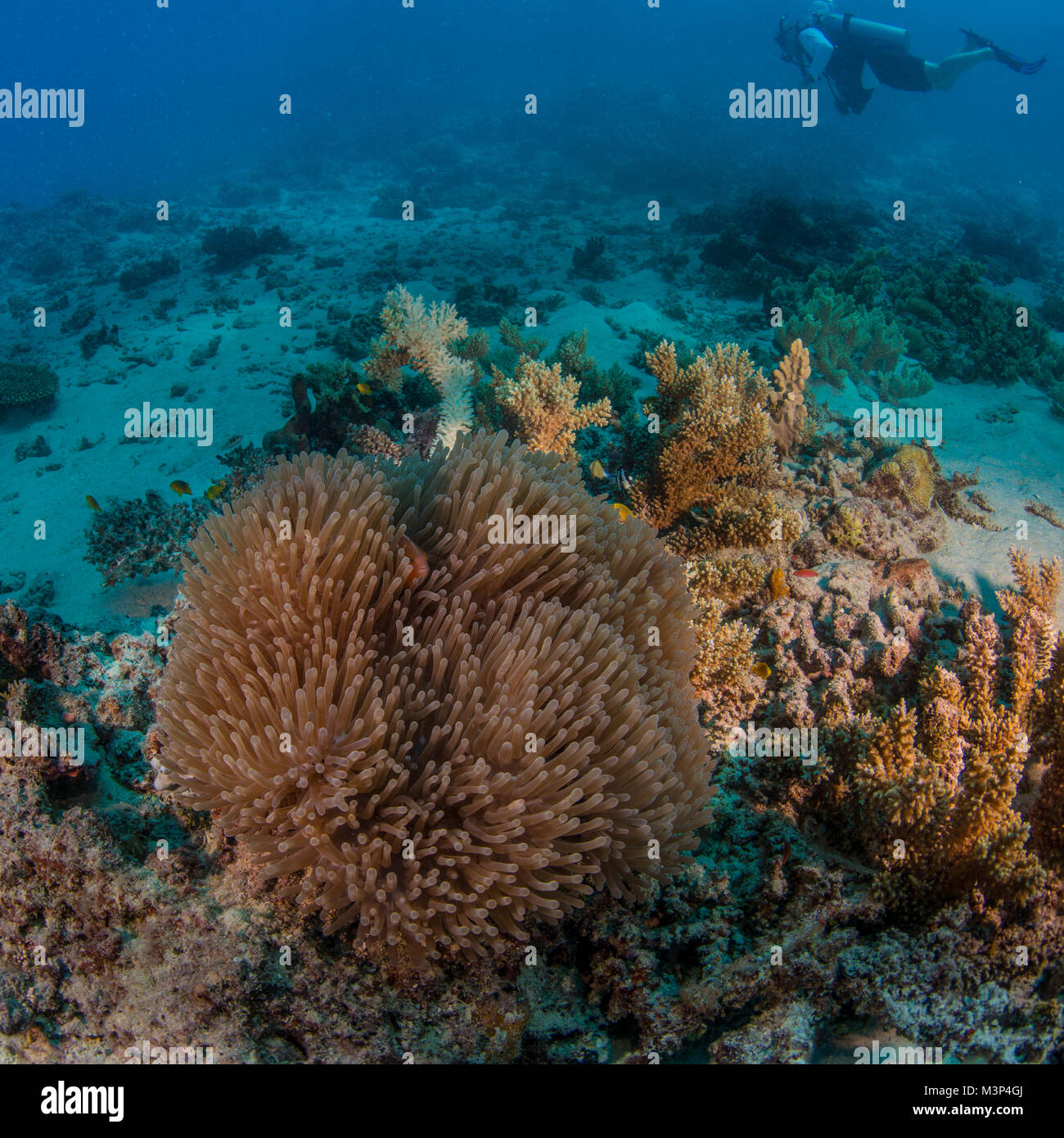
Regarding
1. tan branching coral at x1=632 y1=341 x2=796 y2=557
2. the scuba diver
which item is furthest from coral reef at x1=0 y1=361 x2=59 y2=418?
the scuba diver

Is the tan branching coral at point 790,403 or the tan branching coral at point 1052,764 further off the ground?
the tan branching coral at point 790,403

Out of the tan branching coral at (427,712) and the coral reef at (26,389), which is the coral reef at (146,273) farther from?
the tan branching coral at (427,712)

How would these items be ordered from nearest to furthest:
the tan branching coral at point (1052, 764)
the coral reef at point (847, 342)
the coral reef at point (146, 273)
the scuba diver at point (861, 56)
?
the tan branching coral at point (1052, 764), the coral reef at point (847, 342), the coral reef at point (146, 273), the scuba diver at point (861, 56)

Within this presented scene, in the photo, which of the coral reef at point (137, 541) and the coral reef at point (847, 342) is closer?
the coral reef at point (137, 541)

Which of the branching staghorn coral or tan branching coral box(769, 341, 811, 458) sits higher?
the branching staghorn coral

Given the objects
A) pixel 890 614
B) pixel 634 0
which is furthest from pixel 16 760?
pixel 634 0

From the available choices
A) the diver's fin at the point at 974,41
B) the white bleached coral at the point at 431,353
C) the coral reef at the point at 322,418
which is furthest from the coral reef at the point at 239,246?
the diver's fin at the point at 974,41

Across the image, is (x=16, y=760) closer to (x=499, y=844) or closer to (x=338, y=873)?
(x=338, y=873)

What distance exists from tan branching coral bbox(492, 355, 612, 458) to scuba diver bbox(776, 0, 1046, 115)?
2074cm

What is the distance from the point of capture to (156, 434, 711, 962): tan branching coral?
2.13 metres

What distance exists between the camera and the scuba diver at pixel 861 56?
62.5ft

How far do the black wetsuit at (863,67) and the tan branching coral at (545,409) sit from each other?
896 inches

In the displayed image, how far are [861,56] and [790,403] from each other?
72.9 feet

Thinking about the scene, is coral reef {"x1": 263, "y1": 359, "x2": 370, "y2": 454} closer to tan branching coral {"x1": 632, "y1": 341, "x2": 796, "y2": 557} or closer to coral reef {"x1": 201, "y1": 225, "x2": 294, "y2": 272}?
tan branching coral {"x1": 632, "y1": 341, "x2": 796, "y2": 557}
